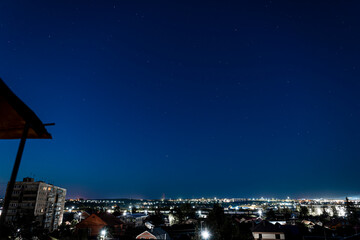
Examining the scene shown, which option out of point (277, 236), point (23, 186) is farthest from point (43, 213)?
point (277, 236)

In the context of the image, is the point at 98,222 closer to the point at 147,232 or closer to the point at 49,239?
the point at 147,232

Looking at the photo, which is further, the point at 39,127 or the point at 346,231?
the point at 346,231

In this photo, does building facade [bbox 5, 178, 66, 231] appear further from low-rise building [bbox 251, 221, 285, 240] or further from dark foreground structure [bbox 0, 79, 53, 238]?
dark foreground structure [bbox 0, 79, 53, 238]

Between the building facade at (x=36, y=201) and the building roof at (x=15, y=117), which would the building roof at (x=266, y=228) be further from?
the building facade at (x=36, y=201)

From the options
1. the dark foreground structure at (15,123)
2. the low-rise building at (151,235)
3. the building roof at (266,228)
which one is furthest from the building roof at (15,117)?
the building roof at (266,228)

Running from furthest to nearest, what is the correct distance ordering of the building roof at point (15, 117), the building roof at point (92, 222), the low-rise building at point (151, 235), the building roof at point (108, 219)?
the building roof at point (108, 219)
the building roof at point (92, 222)
the low-rise building at point (151, 235)
the building roof at point (15, 117)

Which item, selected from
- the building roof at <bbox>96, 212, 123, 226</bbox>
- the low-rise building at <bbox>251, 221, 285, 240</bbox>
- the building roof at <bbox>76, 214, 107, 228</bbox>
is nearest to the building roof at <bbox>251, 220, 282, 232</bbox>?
the low-rise building at <bbox>251, 221, 285, 240</bbox>

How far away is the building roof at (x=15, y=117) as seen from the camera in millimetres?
2607

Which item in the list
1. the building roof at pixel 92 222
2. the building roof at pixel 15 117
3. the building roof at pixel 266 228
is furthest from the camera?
the building roof at pixel 92 222

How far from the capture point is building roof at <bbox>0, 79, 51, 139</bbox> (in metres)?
2.61

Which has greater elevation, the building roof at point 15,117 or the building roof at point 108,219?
the building roof at point 15,117

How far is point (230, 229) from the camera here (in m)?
35.8

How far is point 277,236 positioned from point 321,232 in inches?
535

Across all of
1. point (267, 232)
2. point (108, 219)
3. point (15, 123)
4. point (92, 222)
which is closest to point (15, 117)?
point (15, 123)
